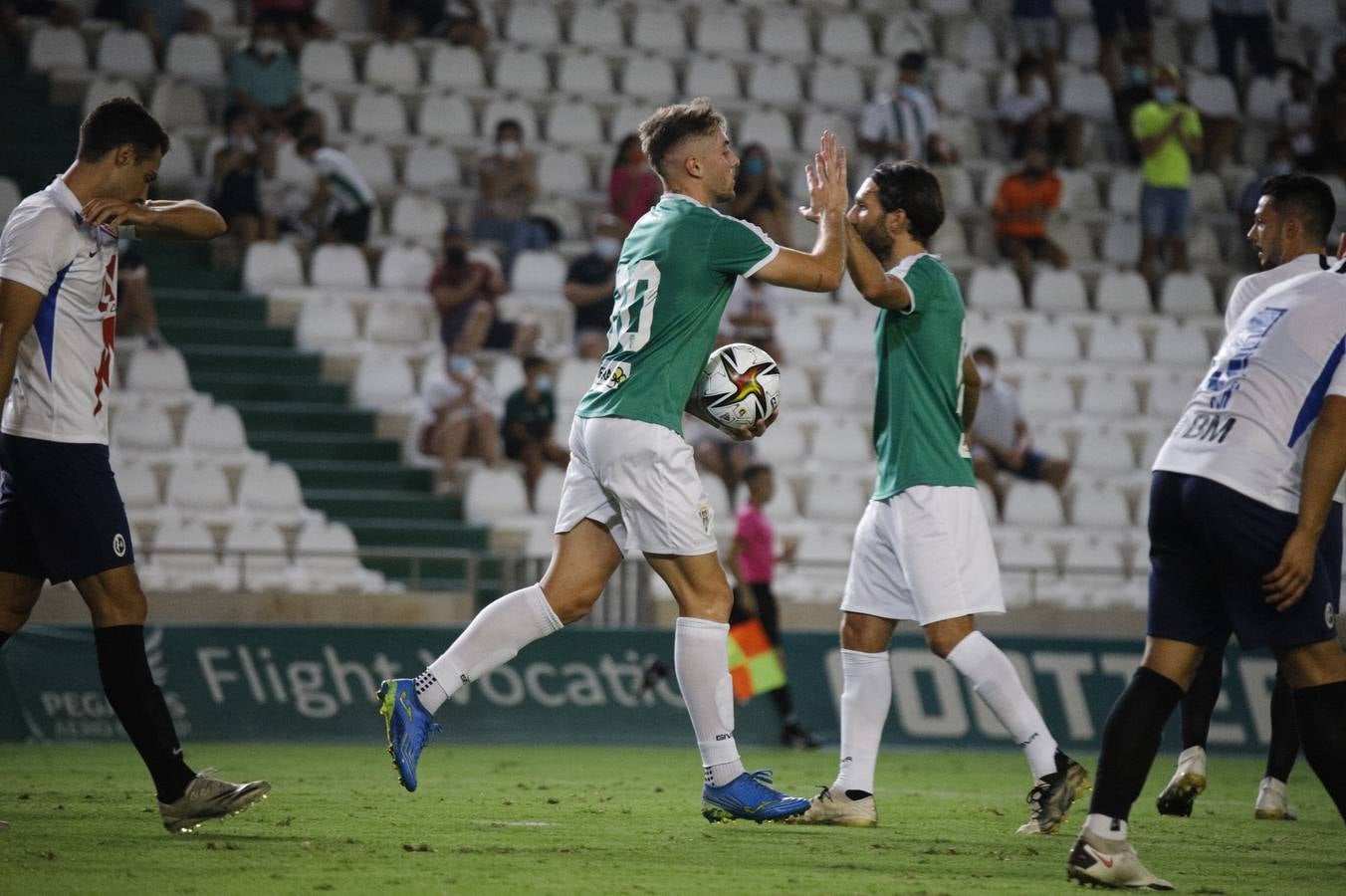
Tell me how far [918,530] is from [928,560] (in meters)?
0.13

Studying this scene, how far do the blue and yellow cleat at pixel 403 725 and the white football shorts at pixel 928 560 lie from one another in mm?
1915

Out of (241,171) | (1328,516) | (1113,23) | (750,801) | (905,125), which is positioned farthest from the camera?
(1113,23)

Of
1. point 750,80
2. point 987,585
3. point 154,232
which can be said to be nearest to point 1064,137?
point 750,80

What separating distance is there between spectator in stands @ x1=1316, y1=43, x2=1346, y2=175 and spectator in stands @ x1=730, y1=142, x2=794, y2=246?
7.37 metres

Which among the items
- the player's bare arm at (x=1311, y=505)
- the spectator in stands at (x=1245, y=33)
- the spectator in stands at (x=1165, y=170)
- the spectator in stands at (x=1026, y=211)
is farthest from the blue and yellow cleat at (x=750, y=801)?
the spectator in stands at (x=1245, y=33)

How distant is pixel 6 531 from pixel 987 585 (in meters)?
3.73

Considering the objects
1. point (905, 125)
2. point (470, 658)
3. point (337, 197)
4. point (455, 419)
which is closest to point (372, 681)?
point (455, 419)

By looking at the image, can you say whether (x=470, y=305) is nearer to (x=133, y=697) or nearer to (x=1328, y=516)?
(x=133, y=697)

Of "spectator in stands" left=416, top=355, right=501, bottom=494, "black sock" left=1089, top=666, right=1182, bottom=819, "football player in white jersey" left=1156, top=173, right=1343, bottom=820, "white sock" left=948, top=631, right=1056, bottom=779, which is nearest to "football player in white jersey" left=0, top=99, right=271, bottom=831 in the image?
"white sock" left=948, top=631, right=1056, bottom=779

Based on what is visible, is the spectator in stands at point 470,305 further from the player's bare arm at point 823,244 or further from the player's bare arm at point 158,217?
the player's bare arm at point 823,244

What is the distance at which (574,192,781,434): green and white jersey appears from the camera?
21.2 ft

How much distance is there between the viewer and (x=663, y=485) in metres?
6.41

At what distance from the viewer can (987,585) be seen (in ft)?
23.3

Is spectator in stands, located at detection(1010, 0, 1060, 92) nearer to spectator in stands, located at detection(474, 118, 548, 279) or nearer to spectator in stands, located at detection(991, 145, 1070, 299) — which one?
spectator in stands, located at detection(991, 145, 1070, 299)
